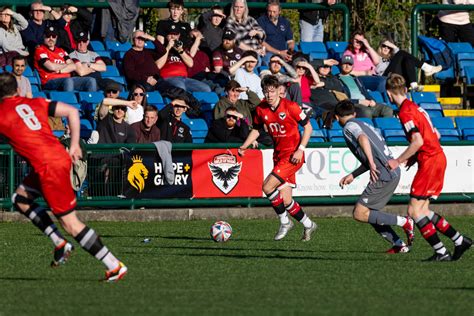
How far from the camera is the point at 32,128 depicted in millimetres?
10383

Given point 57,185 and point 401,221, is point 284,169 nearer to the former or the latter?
point 401,221

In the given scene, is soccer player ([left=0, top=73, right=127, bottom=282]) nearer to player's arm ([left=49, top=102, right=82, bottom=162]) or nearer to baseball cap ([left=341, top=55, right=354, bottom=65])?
player's arm ([left=49, top=102, right=82, bottom=162])

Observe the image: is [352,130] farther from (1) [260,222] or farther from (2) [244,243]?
(1) [260,222]

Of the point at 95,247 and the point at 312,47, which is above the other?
the point at 95,247

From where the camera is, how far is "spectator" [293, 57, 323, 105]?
2147 cm

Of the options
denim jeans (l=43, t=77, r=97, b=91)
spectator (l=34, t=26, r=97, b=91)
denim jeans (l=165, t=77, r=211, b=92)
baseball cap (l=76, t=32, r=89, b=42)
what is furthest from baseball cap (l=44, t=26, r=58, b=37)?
denim jeans (l=165, t=77, r=211, b=92)

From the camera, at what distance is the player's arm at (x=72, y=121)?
10.1m

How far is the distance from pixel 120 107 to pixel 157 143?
974 millimetres

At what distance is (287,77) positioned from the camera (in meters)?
20.8

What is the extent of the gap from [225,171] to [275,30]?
5.17m

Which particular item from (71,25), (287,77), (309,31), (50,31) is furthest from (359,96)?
(50,31)

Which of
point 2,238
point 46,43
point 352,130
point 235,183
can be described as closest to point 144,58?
point 46,43

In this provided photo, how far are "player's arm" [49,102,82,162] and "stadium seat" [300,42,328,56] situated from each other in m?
13.5

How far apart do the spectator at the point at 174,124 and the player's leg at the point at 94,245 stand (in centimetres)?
862
